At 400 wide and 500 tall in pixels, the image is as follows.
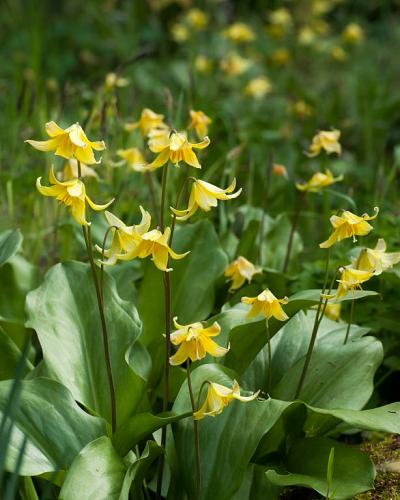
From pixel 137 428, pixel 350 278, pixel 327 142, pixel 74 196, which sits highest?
pixel 74 196

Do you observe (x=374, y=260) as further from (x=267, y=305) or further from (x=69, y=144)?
(x=69, y=144)

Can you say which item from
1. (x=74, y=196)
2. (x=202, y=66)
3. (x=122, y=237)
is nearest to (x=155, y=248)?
(x=122, y=237)

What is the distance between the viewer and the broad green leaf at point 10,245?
86.4 inches

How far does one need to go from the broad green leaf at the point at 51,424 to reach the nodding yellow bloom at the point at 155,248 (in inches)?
15.6

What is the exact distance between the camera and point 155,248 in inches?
68.4

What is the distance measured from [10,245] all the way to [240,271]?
0.64 meters

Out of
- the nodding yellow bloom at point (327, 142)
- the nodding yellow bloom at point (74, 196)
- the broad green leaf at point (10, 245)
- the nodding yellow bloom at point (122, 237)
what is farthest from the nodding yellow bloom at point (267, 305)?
the nodding yellow bloom at point (327, 142)

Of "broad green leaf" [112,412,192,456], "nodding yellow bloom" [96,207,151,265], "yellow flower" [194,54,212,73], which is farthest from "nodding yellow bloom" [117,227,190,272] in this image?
"yellow flower" [194,54,212,73]

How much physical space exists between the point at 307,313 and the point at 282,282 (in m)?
0.29

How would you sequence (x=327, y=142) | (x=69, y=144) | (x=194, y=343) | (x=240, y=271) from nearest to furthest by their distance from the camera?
1. (x=194, y=343)
2. (x=69, y=144)
3. (x=240, y=271)
4. (x=327, y=142)

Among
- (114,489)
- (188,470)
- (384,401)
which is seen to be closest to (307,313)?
(384,401)

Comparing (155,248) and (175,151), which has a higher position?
(175,151)

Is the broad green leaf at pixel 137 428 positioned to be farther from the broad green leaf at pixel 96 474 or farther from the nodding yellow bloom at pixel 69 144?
the nodding yellow bloom at pixel 69 144

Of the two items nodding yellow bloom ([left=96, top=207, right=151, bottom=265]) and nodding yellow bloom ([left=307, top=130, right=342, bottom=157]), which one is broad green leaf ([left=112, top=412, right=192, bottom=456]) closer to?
nodding yellow bloom ([left=96, top=207, right=151, bottom=265])
